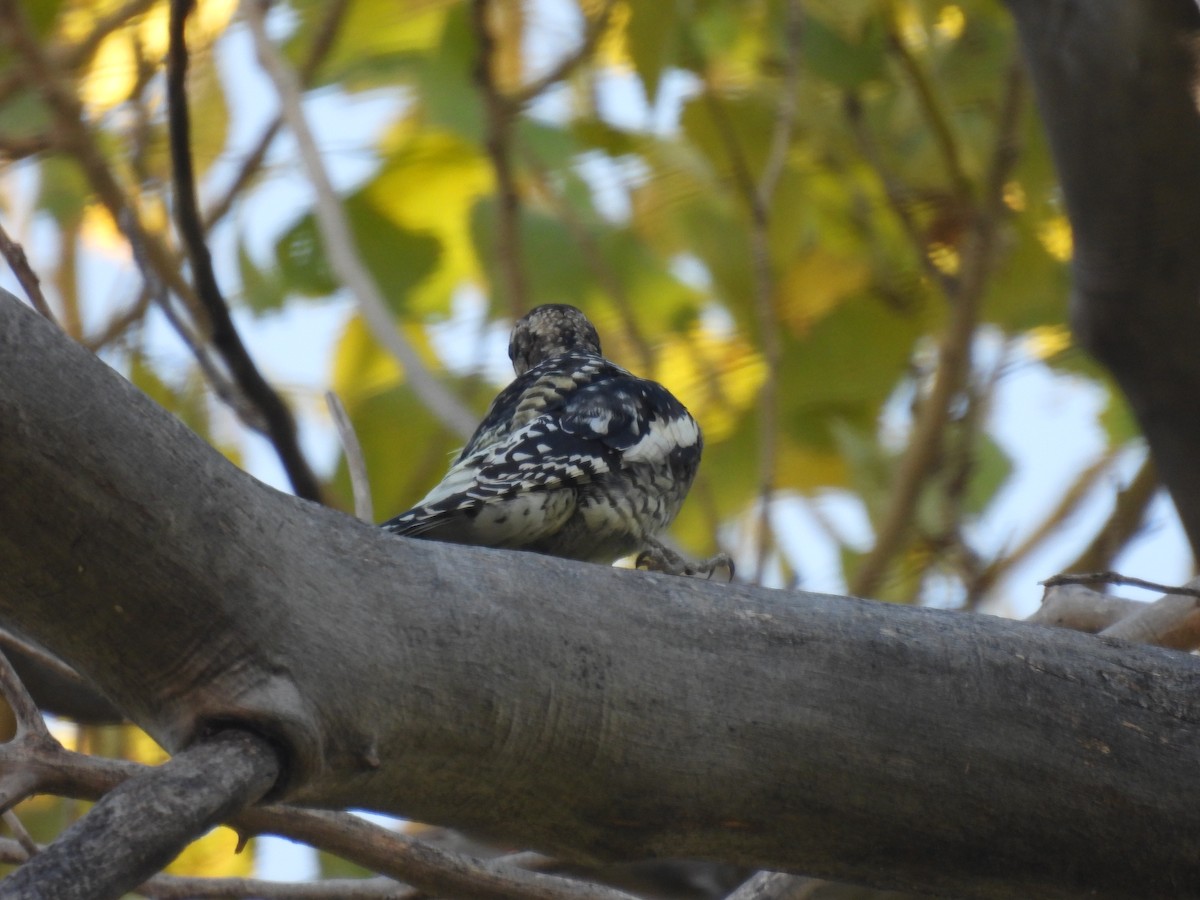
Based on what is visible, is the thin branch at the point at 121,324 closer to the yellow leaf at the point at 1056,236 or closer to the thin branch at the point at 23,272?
the thin branch at the point at 23,272

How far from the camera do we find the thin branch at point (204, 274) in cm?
332

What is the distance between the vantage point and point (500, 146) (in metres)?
4.29

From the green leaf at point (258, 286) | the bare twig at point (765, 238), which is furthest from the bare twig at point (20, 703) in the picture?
the green leaf at point (258, 286)

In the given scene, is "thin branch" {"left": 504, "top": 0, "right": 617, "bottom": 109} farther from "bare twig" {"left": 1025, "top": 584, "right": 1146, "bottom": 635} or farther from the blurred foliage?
"bare twig" {"left": 1025, "top": 584, "right": 1146, "bottom": 635}

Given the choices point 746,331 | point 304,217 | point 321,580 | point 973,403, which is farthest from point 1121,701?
point 304,217

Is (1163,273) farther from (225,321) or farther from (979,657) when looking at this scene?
(225,321)

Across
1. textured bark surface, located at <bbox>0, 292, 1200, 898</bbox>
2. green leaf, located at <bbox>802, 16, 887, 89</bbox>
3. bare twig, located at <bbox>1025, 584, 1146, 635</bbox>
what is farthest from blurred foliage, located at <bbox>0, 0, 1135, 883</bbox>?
textured bark surface, located at <bbox>0, 292, 1200, 898</bbox>

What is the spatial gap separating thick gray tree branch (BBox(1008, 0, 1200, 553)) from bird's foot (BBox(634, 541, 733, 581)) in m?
0.85

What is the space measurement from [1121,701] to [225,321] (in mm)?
2087

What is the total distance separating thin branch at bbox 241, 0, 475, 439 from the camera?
3.81m

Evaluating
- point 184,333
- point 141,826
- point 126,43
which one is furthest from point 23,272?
point 126,43

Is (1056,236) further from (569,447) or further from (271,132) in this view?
(569,447)

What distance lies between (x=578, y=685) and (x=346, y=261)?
6.87 ft

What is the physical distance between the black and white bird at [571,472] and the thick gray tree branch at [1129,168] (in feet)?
3.19
